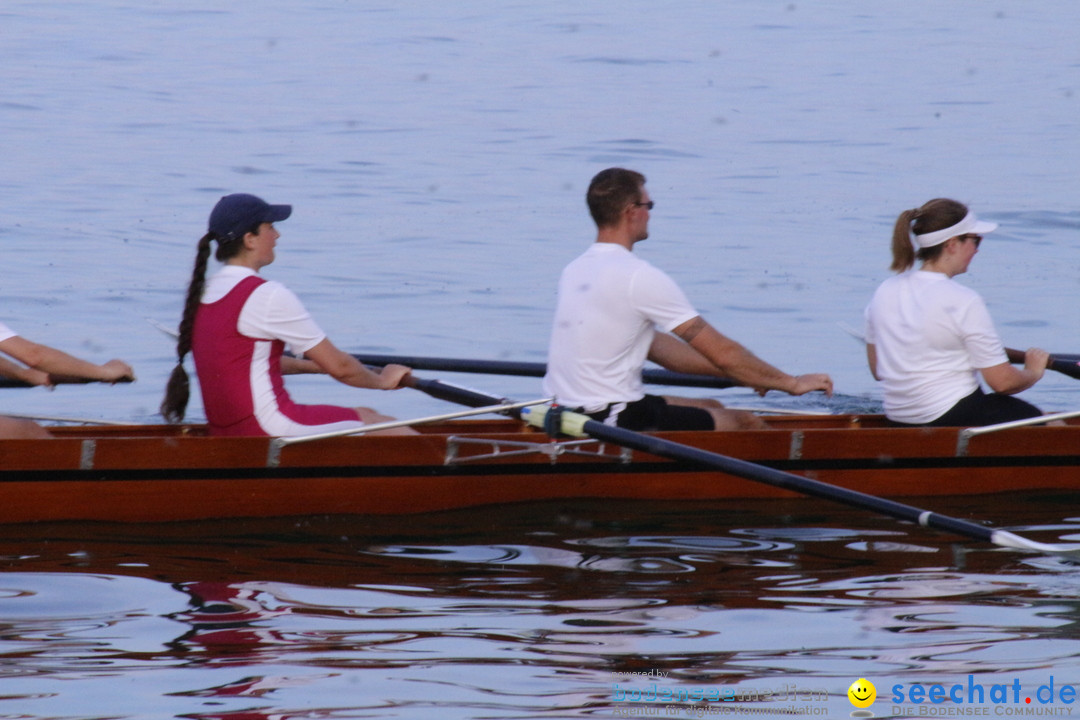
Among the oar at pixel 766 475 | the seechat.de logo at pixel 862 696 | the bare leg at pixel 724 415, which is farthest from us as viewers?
the bare leg at pixel 724 415

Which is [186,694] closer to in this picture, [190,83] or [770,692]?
[770,692]

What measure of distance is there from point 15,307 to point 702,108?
799 inches

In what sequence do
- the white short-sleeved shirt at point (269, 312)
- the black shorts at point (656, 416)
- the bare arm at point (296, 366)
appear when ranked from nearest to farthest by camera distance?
the white short-sleeved shirt at point (269, 312), the black shorts at point (656, 416), the bare arm at point (296, 366)

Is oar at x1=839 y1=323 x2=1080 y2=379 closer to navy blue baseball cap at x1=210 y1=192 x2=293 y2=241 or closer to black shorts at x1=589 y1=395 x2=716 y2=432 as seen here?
black shorts at x1=589 y1=395 x2=716 y2=432

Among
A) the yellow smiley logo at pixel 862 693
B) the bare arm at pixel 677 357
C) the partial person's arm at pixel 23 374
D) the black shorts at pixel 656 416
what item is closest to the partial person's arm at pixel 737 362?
the black shorts at pixel 656 416

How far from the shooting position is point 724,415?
7.77 metres

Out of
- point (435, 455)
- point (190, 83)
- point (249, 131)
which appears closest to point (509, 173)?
point (249, 131)

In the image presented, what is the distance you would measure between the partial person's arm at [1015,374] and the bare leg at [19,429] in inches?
170

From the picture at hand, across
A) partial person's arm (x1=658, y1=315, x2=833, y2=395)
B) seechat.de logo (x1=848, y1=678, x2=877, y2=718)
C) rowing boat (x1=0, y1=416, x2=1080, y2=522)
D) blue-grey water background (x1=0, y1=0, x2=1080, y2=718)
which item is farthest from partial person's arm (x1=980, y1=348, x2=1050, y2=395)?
seechat.de logo (x1=848, y1=678, x2=877, y2=718)

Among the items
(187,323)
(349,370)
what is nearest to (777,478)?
(349,370)

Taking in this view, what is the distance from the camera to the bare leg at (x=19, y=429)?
22.7ft

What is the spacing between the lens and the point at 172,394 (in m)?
7.22

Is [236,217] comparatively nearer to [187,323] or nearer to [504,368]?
[187,323]

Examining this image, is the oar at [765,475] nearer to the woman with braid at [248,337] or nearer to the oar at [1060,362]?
the woman with braid at [248,337]
